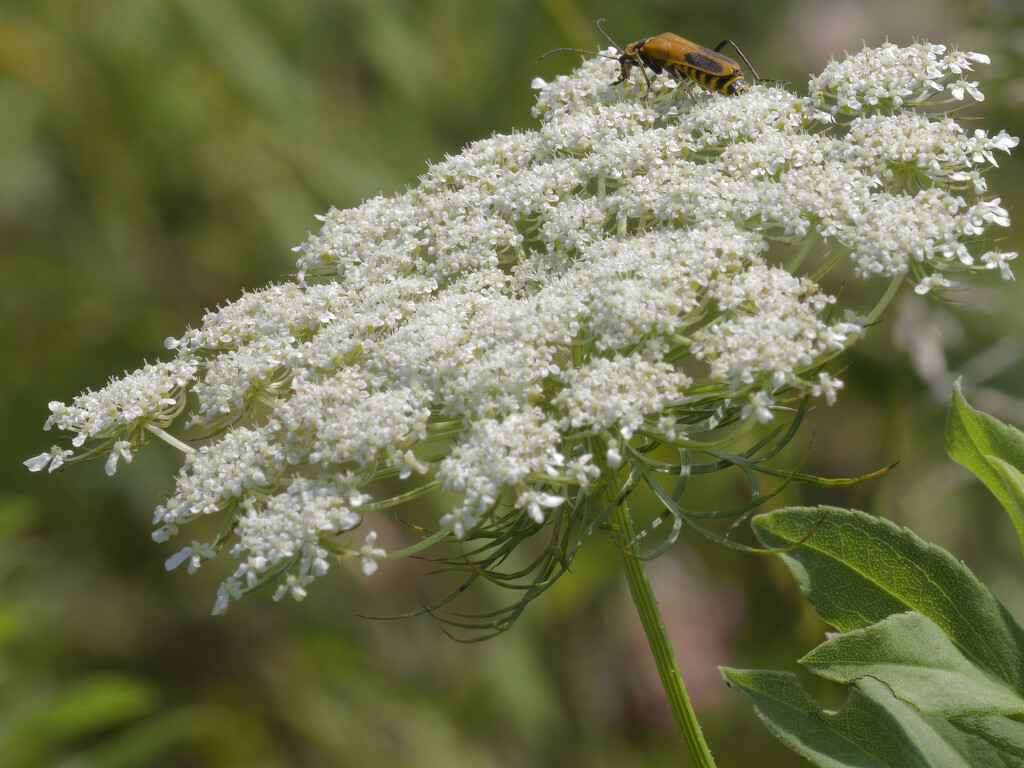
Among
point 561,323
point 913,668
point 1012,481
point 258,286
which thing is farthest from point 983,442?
point 258,286

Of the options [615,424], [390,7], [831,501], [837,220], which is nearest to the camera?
[615,424]

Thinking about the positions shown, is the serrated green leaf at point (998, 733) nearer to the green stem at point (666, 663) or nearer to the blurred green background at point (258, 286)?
the green stem at point (666, 663)

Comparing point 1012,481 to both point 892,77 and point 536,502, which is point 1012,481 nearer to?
point 536,502

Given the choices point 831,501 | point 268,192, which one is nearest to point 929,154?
point 831,501

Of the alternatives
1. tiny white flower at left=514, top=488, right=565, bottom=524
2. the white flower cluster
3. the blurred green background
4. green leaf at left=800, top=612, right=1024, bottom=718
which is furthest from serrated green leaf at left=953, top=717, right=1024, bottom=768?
the blurred green background

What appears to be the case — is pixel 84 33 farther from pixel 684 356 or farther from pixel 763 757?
pixel 763 757

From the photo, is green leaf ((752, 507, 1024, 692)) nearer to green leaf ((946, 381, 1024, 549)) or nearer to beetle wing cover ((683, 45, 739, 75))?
green leaf ((946, 381, 1024, 549))

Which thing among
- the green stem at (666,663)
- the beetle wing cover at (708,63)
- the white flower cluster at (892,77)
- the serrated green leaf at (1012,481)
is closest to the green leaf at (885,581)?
the serrated green leaf at (1012,481)
